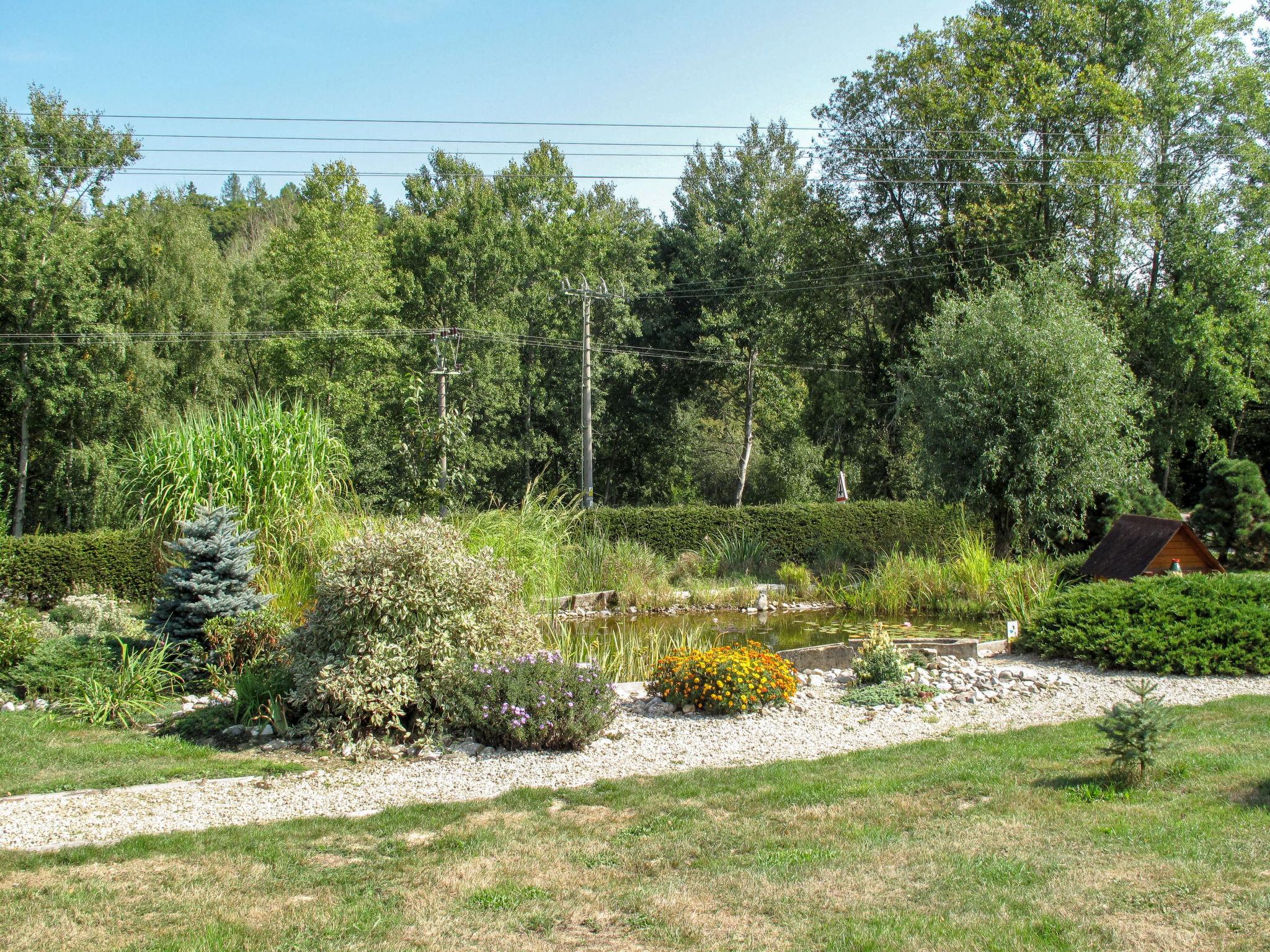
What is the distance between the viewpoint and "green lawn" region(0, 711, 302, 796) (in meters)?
5.72

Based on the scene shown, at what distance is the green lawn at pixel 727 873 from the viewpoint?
347cm

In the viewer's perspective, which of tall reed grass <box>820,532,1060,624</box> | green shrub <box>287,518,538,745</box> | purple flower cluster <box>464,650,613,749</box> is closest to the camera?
purple flower cluster <box>464,650,613,749</box>

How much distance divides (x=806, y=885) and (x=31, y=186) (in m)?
28.8

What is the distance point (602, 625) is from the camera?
14320 millimetres

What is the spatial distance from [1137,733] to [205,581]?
25.4ft

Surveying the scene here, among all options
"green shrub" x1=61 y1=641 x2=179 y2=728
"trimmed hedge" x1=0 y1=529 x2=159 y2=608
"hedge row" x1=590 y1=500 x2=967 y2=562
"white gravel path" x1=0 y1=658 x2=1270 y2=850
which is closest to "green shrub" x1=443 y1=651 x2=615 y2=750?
"white gravel path" x1=0 y1=658 x2=1270 y2=850

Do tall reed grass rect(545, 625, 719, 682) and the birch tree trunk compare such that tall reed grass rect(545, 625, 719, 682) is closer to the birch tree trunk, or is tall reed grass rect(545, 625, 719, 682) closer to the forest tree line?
the forest tree line

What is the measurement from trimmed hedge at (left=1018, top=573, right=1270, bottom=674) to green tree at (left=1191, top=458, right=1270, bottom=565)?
7.37m

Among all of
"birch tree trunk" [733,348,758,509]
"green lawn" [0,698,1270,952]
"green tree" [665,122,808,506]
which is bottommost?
"green lawn" [0,698,1270,952]

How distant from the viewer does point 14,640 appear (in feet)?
27.4

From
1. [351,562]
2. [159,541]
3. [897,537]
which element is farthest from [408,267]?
[351,562]

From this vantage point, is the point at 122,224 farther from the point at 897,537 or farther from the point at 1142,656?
the point at 1142,656

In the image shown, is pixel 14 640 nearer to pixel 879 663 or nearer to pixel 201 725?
pixel 201 725

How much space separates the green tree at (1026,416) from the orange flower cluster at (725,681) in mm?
9504
